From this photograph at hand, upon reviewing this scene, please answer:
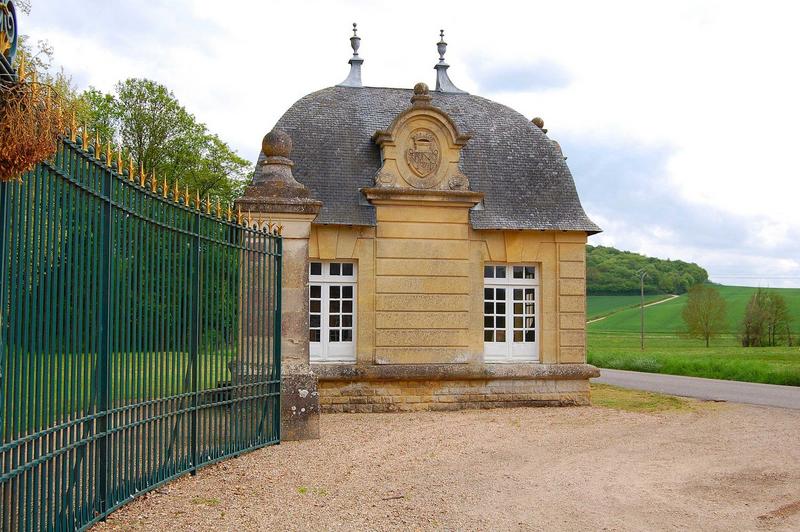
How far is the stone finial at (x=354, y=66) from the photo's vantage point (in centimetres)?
1628

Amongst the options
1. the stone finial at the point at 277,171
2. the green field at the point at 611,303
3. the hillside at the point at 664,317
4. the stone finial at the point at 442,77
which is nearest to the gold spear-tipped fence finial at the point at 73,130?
the stone finial at the point at 277,171

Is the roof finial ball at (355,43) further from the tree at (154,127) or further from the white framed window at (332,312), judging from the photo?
the tree at (154,127)

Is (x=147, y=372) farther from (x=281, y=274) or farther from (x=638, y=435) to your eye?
(x=638, y=435)

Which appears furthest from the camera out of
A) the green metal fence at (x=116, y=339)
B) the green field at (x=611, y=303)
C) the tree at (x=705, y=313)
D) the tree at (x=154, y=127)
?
the green field at (x=611, y=303)

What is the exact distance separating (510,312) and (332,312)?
311 centimetres

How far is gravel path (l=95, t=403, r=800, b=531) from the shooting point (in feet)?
20.0

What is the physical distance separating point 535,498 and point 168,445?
312cm

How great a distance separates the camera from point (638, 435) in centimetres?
1073

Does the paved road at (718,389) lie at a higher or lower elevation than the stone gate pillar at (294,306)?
lower

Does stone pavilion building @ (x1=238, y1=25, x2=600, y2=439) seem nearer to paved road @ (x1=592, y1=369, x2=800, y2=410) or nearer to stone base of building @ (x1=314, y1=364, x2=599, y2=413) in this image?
stone base of building @ (x1=314, y1=364, x2=599, y2=413)

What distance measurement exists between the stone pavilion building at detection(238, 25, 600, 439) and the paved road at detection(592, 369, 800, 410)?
163 inches

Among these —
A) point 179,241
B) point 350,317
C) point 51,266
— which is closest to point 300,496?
point 179,241

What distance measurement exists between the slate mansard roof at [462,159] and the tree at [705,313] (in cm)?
3387

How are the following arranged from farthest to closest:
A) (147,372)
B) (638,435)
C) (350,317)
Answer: (350,317), (638,435), (147,372)
